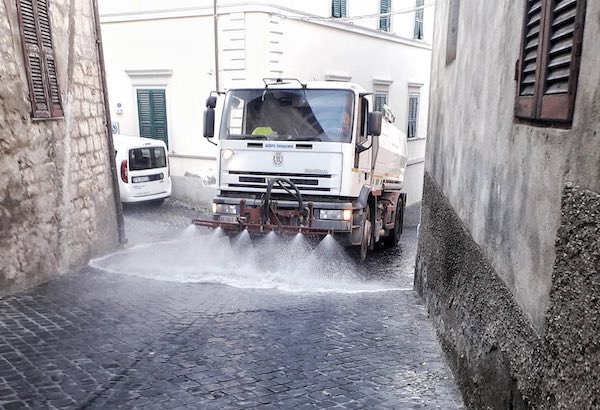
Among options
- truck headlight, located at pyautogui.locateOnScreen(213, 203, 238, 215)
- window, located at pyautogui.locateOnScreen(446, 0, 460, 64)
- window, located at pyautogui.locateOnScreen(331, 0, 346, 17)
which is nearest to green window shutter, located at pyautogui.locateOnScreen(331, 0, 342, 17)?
window, located at pyautogui.locateOnScreen(331, 0, 346, 17)

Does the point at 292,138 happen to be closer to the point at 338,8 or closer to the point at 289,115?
the point at 289,115

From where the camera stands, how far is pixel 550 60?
2.35 m

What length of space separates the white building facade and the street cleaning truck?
14.3ft

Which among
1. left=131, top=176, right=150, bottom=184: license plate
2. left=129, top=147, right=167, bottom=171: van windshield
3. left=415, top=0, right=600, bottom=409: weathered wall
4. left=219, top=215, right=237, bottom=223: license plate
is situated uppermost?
left=415, top=0, right=600, bottom=409: weathered wall

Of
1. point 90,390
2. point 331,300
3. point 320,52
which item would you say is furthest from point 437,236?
point 320,52

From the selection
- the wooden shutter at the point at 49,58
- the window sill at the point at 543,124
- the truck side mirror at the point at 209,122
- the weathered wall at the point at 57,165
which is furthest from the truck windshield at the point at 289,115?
the window sill at the point at 543,124

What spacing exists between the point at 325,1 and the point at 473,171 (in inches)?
501

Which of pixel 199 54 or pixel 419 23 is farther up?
pixel 419 23

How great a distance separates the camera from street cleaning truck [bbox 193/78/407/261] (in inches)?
314

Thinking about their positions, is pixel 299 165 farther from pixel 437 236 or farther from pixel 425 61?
pixel 425 61

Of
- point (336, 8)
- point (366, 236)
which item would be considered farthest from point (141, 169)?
point (336, 8)

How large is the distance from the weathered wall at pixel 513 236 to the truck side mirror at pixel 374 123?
2.84 m

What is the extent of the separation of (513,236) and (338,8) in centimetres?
1458

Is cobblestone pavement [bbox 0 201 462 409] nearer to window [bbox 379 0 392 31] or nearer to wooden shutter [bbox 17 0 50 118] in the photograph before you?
wooden shutter [bbox 17 0 50 118]
